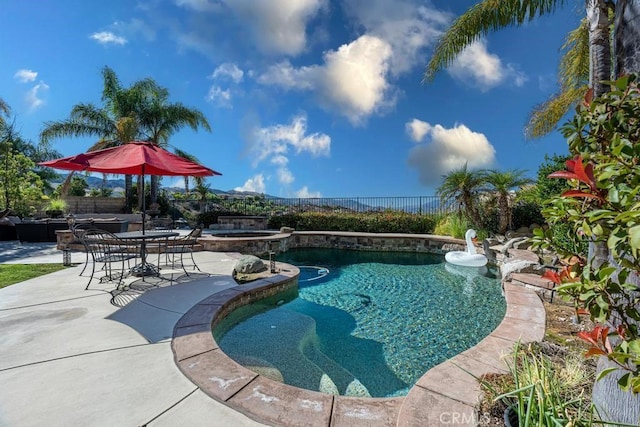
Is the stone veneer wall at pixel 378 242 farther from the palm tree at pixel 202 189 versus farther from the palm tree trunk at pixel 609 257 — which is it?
the palm tree trunk at pixel 609 257

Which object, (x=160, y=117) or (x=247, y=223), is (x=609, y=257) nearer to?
(x=247, y=223)

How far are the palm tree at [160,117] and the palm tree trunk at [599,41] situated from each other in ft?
62.2

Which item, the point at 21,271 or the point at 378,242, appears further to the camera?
the point at 378,242

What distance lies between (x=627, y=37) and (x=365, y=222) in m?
11.9

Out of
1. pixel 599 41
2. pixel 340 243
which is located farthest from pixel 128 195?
pixel 599 41

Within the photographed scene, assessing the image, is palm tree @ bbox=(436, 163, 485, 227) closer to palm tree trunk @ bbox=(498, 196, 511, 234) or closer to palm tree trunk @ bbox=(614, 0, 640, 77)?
palm tree trunk @ bbox=(498, 196, 511, 234)

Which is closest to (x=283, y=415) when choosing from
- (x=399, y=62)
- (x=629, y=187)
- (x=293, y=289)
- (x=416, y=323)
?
(x=629, y=187)

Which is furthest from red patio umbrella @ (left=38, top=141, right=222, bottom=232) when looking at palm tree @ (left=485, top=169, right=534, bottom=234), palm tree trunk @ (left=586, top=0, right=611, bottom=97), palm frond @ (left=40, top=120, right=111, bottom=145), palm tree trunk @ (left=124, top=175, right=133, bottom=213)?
palm frond @ (left=40, top=120, right=111, bottom=145)

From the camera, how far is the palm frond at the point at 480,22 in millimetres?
6984

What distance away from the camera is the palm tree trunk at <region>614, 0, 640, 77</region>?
131cm

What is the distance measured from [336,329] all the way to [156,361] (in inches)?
91.8

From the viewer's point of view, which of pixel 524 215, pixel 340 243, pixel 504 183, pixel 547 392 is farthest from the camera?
pixel 340 243

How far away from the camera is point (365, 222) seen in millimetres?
13172

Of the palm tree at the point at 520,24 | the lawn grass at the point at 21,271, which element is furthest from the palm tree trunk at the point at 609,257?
the lawn grass at the point at 21,271
